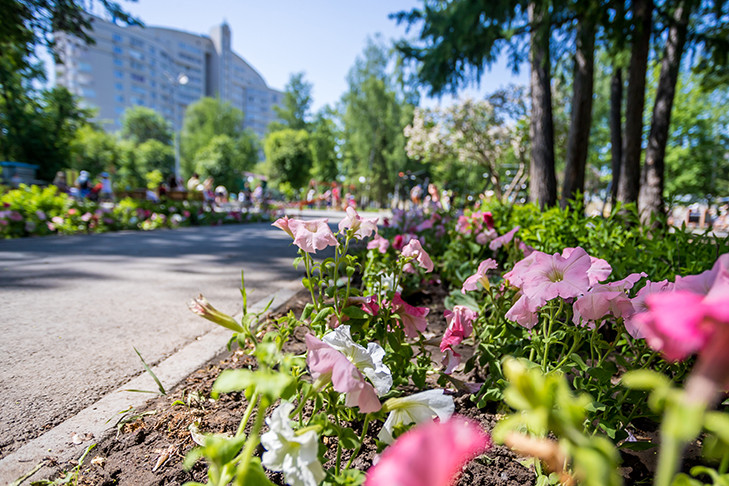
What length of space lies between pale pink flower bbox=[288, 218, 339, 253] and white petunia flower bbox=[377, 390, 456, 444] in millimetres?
443

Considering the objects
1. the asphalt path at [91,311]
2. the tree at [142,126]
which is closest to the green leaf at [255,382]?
the asphalt path at [91,311]

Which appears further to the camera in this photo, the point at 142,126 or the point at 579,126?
the point at 142,126

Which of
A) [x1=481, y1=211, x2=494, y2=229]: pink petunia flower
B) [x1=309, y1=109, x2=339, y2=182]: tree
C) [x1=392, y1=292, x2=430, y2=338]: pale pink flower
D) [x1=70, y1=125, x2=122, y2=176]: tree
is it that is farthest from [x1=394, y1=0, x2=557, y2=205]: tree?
[x1=70, y1=125, x2=122, y2=176]: tree

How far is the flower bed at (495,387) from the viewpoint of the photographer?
1.07 feet

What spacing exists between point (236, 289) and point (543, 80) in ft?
17.1

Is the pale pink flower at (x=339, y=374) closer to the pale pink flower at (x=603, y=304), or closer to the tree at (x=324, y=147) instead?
the pale pink flower at (x=603, y=304)

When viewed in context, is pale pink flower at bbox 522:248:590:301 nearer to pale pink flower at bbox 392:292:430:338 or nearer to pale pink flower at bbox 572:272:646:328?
pale pink flower at bbox 572:272:646:328

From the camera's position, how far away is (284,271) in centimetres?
406

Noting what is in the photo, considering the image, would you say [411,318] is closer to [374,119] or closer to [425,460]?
[425,460]

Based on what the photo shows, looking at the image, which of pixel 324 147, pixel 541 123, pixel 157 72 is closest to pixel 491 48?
pixel 541 123

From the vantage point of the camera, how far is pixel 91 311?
2.40m

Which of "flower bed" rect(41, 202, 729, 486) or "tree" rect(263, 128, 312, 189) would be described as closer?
"flower bed" rect(41, 202, 729, 486)

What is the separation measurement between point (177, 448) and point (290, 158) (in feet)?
117

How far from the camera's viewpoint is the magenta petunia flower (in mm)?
873
